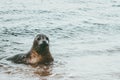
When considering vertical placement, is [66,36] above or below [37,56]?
below

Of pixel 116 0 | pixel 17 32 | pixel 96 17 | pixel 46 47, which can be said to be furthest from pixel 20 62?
pixel 116 0

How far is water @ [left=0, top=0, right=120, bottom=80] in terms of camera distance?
30.5 feet

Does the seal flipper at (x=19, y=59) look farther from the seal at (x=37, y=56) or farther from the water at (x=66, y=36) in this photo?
the water at (x=66, y=36)

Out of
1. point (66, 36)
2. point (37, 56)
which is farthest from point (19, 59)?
point (66, 36)

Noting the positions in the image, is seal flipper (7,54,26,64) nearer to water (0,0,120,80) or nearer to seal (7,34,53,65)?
seal (7,34,53,65)

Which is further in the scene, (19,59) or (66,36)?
(66,36)

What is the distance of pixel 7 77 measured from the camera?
870 centimetres

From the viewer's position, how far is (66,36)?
45.5ft

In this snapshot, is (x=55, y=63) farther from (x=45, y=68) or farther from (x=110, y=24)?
(x=110, y=24)

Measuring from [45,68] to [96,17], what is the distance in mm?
8205

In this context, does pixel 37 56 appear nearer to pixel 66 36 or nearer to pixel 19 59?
pixel 19 59

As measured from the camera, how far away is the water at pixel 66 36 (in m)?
9.30

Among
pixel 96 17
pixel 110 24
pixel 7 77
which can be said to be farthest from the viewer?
pixel 96 17

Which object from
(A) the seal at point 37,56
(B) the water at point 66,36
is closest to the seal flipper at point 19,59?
(A) the seal at point 37,56
